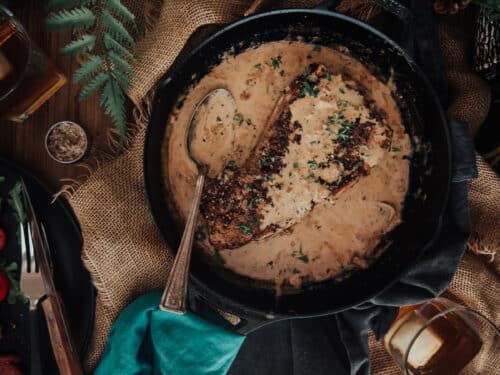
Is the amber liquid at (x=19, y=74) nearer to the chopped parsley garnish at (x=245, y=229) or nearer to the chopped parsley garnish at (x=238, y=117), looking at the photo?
the chopped parsley garnish at (x=238, y=117)

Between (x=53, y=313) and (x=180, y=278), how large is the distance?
699 millimetres

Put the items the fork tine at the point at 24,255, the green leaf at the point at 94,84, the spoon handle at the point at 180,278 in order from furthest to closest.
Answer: the fork tine at the point at 24,255 < the green leaf at the point at 94,84 < the spoon handle at the point at 180,278

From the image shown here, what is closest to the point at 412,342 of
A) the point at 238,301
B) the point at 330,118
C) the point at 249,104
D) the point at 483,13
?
the point at 238,301

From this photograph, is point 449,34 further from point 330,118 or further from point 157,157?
point 157,157

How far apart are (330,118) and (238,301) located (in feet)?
3.14

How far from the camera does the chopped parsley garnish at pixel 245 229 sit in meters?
2.61

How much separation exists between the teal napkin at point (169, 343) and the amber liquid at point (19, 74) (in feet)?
3.59

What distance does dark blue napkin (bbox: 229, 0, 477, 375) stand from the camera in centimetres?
249

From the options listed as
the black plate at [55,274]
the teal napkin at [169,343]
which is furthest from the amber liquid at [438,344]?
the black plate at [55,274]

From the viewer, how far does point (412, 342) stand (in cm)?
249

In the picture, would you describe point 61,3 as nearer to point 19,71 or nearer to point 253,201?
point 19,71

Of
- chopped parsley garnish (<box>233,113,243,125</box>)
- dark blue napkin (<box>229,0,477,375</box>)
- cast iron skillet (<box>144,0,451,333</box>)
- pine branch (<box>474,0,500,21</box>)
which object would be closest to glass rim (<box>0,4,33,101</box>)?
cast iron skillet (<box>144,0,451,333</box>)

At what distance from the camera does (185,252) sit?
238cm

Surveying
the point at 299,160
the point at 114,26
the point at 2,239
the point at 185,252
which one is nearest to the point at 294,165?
the point at 299,160
